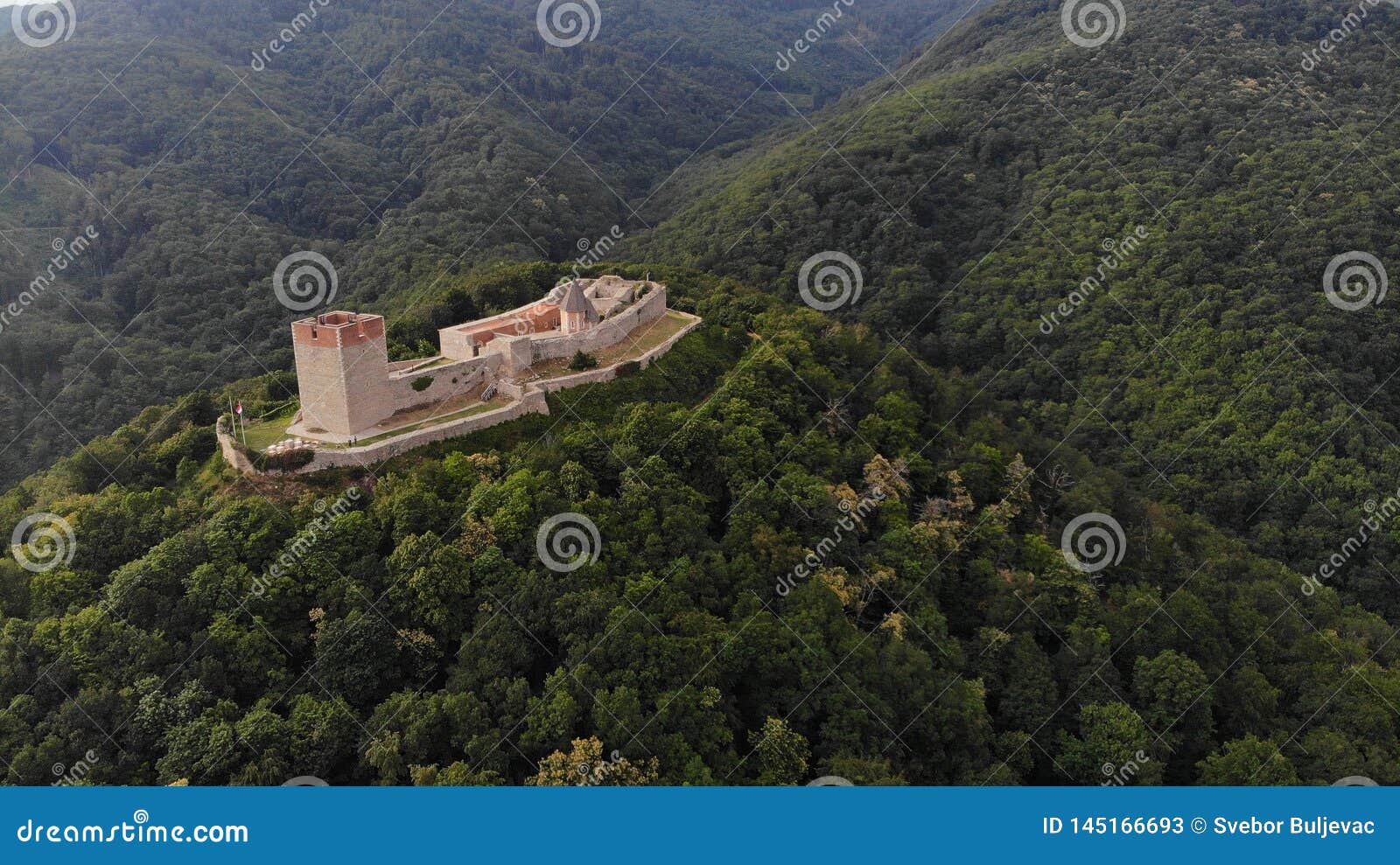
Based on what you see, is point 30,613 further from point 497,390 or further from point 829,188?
point 829,188

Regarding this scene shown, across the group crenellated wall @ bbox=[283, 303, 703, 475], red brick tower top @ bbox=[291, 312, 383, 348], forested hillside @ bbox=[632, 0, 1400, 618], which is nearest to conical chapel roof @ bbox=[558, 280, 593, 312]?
crenellated wall @ bbox=[283, 303, 703, 475]

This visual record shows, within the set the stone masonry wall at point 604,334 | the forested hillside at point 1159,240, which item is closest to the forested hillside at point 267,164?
the forested hillside at point 1159,240

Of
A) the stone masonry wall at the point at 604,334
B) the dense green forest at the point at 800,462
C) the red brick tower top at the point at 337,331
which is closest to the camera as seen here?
the dense green forest at the point at 800,462

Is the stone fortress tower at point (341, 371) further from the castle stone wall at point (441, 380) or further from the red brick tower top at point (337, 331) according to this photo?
the castle stone wall at point (441, 380)

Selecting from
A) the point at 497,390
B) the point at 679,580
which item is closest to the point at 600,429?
the point at 497,390

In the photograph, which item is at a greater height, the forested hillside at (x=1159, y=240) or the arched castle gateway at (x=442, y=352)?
the forested hillside at (x=1159, y=240)

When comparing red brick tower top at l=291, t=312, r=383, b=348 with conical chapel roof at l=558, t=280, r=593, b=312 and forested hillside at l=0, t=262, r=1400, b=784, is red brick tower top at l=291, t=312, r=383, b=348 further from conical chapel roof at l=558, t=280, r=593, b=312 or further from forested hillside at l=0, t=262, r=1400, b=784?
conical chapel roof at l=558, t=280, r=593, b=312

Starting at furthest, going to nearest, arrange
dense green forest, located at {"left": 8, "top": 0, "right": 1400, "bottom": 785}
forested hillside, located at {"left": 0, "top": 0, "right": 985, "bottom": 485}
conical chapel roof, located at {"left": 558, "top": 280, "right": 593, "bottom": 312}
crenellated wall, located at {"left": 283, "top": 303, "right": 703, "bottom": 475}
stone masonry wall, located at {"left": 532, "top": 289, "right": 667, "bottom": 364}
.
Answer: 1. forested hillside, located at {"left": 0, "top": 0, "right": 985, "bottom": 485}
2. conical chapel roof, located at {"left": 558, "top": 280, "right": 593, "bottom": 312}
3. stone masonry wall, located at {"left": 532, "top": 289, "right": 667, "bottom": 364}
4. crenellated wall, located at {"left": 283, "top": 303, "right": 703, "bottom": 475}
5. dense green forest, located at {"left": 8, "top": 0, "right": 1400, "bottom": 785}
